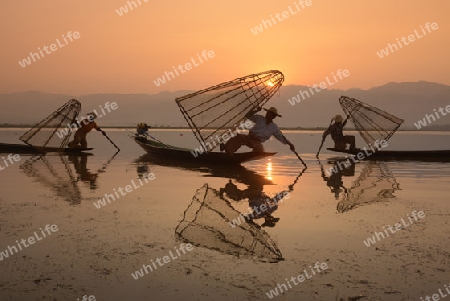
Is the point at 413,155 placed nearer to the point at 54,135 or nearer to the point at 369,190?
the point at 369,190

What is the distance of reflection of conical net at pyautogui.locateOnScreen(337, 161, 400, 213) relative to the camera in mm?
10780

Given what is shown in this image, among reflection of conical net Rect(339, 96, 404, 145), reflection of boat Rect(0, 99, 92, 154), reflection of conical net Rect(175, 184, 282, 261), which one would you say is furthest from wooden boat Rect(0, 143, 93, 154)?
reflection of conical net Rect(175, 184, 282, 261)

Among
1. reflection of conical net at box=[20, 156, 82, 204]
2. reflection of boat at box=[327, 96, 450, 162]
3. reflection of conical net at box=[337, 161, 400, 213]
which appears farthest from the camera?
reflection of boat at box=[327, 96, 450, 162]

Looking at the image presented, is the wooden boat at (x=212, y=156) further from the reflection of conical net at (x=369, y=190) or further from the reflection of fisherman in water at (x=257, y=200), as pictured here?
the reflection of fisherman in water at (x=257, y=200)

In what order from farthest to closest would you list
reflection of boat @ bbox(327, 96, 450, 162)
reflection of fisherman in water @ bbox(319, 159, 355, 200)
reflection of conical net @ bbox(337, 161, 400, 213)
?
reflection of boat @ bbox(327, 96, 450, 162) < reflection of fisherman in water @ bbox(319, 159, 355, 200) < reflection of conical net @ bbox(337, 161, 400, 213)

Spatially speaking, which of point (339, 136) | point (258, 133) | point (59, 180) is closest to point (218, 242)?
point (59, 180)

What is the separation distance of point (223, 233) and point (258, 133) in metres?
10.9

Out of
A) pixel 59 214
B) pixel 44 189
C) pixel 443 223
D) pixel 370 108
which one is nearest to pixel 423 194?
pixel 443 223

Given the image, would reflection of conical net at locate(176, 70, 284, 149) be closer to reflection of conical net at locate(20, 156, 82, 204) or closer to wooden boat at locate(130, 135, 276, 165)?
wooden boat at locate(130, 135, 276, 165)

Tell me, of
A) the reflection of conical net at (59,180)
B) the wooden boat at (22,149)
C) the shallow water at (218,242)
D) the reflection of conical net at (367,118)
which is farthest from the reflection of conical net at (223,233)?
the wooden boat at (22,149)

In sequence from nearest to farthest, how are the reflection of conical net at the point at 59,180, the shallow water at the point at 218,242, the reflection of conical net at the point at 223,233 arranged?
1. the shallow water at the point at 218,242
2. the reflection of conical net at the point at 223,233
3. the reflection of conical net at the point at 59,180

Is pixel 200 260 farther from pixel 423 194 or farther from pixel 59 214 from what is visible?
pixel 423 194

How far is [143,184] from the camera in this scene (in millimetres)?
13734

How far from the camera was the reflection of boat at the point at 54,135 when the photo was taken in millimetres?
26297
